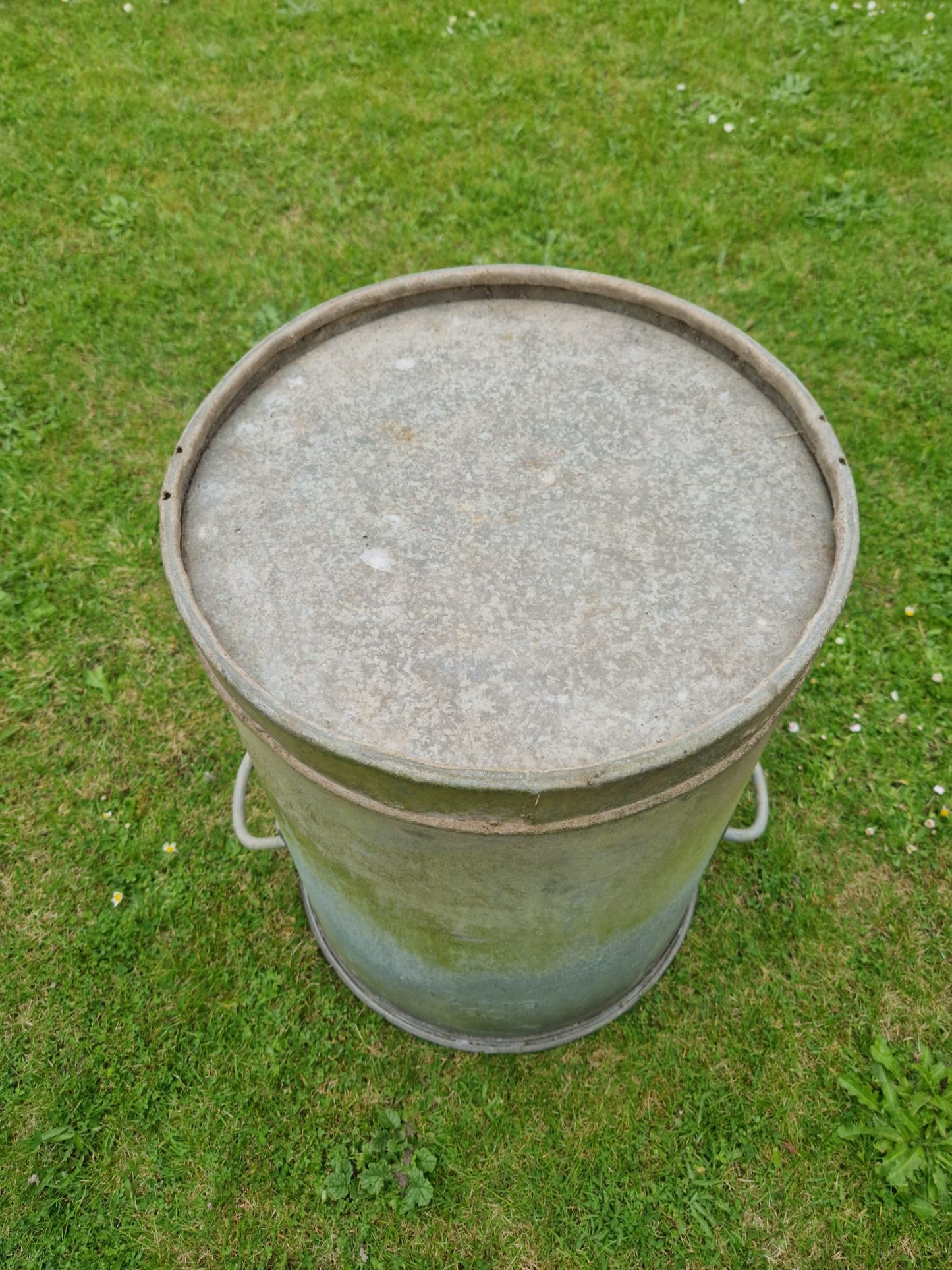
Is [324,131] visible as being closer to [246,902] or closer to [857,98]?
[857,98]

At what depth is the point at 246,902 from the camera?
3109mm

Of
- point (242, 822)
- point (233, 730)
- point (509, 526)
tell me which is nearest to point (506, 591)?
point (509, 526)

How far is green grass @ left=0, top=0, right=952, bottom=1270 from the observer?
103 inches

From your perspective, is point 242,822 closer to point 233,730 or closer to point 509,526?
point 233,730

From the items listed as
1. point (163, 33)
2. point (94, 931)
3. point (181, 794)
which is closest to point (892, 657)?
point (181, 794)

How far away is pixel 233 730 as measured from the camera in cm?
348

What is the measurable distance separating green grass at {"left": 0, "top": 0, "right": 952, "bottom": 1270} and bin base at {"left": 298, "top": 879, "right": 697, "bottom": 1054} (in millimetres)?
76

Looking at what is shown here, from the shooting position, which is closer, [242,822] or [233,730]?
[242,822]

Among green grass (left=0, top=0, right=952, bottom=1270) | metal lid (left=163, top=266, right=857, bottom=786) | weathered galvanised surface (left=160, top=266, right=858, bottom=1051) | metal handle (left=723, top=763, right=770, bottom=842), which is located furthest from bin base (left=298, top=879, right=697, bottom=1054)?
metal lid (left=163, top=266, right=857, bottom=786)

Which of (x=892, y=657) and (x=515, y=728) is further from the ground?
(x=515, y=728)

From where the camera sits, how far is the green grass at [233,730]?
2.62 meters

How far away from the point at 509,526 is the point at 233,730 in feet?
6.63

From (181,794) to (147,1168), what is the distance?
3.95ft

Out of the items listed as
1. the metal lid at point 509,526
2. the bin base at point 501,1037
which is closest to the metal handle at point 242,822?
the bin base at point 501,1037
